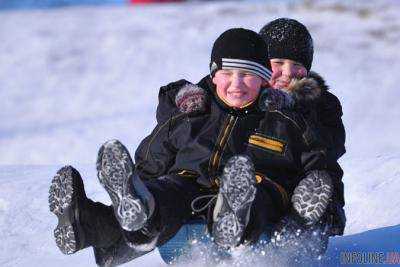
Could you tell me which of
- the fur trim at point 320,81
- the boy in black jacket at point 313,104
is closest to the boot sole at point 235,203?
the boy in black jacket at point 313,104

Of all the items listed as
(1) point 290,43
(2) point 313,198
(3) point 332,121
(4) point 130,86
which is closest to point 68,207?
(2) point 313,198

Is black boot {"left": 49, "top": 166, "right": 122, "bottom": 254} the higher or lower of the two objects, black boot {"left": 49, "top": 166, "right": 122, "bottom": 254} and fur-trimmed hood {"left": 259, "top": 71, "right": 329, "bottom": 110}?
the lower

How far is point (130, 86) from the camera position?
10.3m

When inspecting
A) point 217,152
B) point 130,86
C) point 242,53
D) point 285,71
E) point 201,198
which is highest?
point 242,53

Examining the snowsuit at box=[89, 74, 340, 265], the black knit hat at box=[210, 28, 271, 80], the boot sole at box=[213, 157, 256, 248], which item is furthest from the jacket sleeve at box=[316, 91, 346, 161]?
the boot sole at box=[213, 157, 256, 248]

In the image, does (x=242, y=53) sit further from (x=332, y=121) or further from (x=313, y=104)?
(x=332, y=121)

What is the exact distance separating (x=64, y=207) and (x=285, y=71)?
131cm

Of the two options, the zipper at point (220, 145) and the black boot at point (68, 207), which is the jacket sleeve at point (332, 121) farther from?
the black boot at point (68, 207)

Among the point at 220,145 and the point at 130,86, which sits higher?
the point at 220,145

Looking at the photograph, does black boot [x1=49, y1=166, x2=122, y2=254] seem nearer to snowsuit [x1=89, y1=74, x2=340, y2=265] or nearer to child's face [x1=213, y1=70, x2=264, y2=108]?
snowsuit [x1=89, y1=74, x2=340, y2=265]

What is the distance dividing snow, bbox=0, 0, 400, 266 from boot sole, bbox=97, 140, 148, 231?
752 mm

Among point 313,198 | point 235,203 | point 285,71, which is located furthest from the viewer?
point 285,71

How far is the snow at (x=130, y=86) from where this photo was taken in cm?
377

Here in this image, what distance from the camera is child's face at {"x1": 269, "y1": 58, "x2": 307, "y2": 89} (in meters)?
3.34
